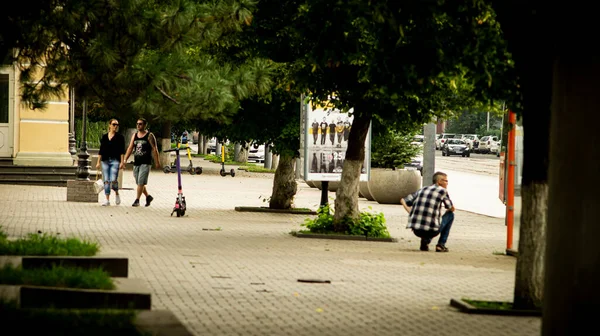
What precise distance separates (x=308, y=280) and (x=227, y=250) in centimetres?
363

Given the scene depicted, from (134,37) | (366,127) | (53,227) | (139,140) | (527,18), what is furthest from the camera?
(139,140)

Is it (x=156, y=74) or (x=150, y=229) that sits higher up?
(x=156, y=74)

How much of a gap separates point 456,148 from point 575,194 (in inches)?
3590

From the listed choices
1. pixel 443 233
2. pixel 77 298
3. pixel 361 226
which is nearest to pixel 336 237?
pixel 361 226

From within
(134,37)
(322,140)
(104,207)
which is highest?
(134,37)

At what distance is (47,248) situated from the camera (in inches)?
455

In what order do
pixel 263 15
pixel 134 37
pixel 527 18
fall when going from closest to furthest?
pixel 527 18
pixel 134 37
pixel 263 15

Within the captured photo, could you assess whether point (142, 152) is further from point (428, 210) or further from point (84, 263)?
point (84, 263)

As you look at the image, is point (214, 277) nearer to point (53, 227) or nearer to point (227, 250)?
point (227, 250)

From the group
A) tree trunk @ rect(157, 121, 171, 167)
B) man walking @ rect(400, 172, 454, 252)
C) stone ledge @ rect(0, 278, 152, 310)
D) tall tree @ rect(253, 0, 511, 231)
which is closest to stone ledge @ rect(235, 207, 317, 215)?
tall tree @ rect(253, 0, 511, 231)

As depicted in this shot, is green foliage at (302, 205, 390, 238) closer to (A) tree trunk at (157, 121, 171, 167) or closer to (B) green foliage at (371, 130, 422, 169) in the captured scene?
(B) green foliage at (371, 130, 422, 169)

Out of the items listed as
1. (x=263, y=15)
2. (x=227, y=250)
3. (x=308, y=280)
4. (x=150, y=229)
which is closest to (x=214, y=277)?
(x=308, y=280)

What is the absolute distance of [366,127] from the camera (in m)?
19.9

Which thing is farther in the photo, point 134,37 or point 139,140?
point 139,140
